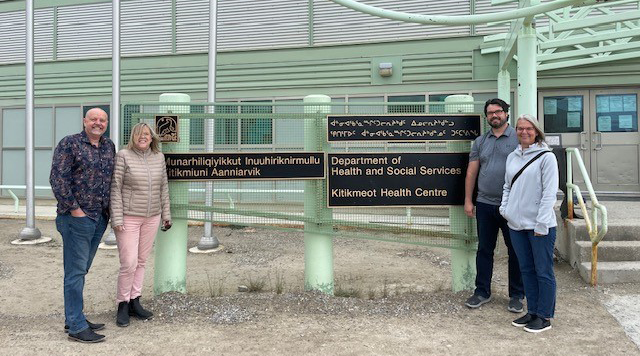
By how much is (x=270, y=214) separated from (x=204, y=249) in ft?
11.6

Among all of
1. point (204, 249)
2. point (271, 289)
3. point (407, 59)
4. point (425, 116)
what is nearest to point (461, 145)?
point (425, 116)

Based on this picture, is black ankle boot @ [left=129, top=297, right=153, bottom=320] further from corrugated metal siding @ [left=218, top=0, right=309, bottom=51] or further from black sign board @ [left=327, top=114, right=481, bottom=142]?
corrugated metal siding @ [left=218, top=0, right=309, bottom=51]

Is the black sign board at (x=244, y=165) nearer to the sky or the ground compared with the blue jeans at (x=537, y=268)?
nearer to the sky

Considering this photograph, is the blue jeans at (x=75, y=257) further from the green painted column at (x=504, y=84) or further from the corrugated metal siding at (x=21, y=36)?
the corrugated metal siding at (x=21, y=36)

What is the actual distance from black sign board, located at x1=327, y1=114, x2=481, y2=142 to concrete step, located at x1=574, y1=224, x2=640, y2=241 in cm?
215

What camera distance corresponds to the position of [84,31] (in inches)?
497

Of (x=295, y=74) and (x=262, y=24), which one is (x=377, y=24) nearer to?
(x=295, y=74)

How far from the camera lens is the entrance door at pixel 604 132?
9.55 metres

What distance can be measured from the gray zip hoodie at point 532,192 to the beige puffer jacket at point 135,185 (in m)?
2.95

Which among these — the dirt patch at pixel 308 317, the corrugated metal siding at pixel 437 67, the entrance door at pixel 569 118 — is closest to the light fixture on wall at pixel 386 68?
the corrugated metal siding at pixel 437 67

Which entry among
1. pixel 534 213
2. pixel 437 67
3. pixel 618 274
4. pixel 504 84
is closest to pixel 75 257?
pixel 534 213

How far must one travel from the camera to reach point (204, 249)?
25.9 feet

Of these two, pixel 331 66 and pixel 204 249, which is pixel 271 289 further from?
pixel 331 66

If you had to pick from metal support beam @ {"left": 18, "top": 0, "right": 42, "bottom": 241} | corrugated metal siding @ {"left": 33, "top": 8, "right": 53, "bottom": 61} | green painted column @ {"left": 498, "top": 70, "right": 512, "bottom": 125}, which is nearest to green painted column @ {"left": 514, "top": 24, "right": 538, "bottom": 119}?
green painted column @ {"left": 498, "top": 70, "right": 512, "bottom": 125}
